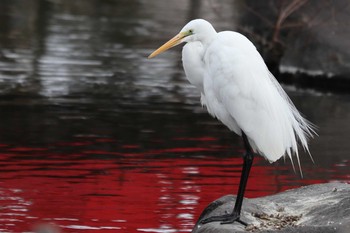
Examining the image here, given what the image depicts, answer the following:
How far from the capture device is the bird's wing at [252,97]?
7.06 m

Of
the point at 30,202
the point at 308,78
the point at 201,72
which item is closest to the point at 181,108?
the point at 308,78

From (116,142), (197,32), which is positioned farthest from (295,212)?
(116,142)

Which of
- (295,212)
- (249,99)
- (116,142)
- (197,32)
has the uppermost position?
(197,32)

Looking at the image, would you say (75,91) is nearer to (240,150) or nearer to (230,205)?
(240,150)

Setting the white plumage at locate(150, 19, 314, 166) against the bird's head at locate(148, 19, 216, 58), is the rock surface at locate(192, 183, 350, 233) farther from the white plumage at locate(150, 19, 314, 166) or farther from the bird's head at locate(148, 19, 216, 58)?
the bird's head at locate(148, 19, 216, 58)

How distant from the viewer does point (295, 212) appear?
279 inches

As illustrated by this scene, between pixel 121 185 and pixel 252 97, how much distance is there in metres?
3.33

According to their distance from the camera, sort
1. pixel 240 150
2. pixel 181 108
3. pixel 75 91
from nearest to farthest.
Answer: pixel 240 150 < pixel 181 108 < pixel 75 91

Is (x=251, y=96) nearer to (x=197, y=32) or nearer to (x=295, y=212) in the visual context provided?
(x=197, y=32)

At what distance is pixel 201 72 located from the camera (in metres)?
7.42

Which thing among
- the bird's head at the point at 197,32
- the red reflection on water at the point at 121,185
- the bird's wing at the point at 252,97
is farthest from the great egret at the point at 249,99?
the red reflection on water at the point at 121,185

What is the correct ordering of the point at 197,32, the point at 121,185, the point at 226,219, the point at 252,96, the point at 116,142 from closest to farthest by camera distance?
the point at 226,219 → the point at 252,96 → the point at 197,32 → the point at 121,185 → the point at 116,142

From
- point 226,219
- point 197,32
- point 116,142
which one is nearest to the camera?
point 226,219

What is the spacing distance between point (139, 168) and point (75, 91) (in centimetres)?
537
